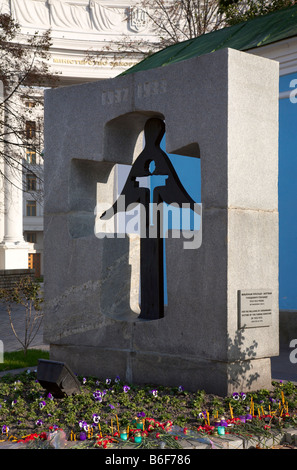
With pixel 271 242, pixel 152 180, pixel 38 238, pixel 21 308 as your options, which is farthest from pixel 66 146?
pixel 38 238

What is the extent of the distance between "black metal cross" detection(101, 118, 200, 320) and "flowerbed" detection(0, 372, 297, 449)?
1033 mm

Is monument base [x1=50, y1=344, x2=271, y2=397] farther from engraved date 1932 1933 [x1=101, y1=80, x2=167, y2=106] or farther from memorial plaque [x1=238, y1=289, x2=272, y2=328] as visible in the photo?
engraved date 1932 1933 [x1=101, y1=80, x2=167, y2=106]

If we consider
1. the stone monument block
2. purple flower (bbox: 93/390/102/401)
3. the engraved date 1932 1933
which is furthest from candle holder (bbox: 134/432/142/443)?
the engraved date 1932 1933

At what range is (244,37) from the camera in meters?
10.7

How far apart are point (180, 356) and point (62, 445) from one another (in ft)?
6.63

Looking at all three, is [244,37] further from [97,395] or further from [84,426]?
[84,426]

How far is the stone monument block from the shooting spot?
6.08m

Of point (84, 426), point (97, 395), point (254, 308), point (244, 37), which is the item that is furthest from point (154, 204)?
point (244, 37)

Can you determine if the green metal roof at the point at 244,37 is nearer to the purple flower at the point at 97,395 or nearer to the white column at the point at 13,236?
the purple flower at the point at 97,395

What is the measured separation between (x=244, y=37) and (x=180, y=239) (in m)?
5.55

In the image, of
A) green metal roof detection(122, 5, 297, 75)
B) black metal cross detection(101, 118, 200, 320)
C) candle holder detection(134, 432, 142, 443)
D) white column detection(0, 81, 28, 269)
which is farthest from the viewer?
white column detection(0, 81, 28, 269)

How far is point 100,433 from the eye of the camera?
4.85 m

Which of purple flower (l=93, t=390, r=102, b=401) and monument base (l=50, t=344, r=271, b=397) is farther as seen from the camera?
monument base (l=50, t=344, r=271, b=397)
